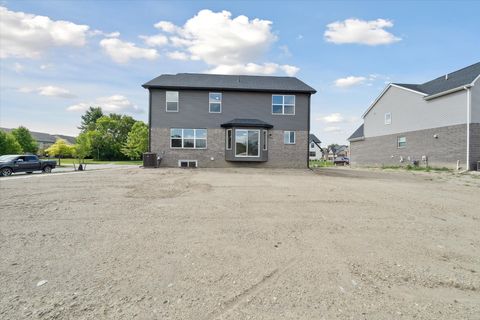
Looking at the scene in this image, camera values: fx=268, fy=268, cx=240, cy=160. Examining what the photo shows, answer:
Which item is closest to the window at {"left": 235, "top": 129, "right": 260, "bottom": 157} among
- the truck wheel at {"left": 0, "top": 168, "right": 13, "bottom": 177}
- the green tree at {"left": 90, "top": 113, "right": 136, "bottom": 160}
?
the truck wheel at {"left": 0, "top": 168, "right": 13, "bottom": 177}

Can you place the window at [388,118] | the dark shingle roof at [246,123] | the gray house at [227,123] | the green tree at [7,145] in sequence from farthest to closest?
the green tree at [7,145], the window at [388,118], the gray house at [227,123], the dark shingle roof at [246,123]

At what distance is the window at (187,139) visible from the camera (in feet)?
68.8

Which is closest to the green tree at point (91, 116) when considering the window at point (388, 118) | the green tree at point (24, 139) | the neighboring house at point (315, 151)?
the green tree at point (24, 139)

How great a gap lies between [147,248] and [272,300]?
88.7 inches

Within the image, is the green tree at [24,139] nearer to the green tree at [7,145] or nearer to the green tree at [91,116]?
the green tree at [7,145]

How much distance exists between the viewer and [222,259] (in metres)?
3.80

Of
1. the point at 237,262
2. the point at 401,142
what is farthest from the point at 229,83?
the point at 237,262

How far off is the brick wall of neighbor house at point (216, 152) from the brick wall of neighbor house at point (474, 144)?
11376 millimetres

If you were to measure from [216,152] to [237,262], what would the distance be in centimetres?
1745

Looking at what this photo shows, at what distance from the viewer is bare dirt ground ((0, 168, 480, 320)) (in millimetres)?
2676

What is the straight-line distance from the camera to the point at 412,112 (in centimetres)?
2356

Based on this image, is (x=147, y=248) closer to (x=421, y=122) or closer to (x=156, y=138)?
(x=156, y=138)

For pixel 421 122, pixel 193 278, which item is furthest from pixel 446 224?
pixel 421 122

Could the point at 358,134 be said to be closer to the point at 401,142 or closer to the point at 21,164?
the point at 401,142
